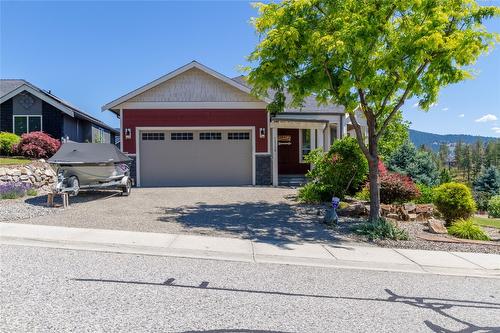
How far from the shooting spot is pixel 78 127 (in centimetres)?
2497

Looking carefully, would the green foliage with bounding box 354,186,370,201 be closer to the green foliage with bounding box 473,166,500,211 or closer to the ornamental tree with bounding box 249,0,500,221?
the ornamental tree with bounding box 249,0,500,221

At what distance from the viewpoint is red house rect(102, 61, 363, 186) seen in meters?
17.7

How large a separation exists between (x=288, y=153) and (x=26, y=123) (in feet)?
47.6

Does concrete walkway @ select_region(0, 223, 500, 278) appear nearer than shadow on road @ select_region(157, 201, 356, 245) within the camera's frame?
Yes

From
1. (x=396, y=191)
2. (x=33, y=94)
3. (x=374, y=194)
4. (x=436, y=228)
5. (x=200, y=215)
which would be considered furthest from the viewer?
(x=33, y=94)

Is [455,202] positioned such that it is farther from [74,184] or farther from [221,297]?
[74,184]

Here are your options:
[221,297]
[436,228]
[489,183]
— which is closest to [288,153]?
[436,228]

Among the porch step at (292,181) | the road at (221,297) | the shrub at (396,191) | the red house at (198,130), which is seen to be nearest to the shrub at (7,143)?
the red house at (198,130)

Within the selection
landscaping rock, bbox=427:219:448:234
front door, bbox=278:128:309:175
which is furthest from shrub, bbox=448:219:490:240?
front door, bbox=278:128:309:175

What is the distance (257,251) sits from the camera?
280 inches

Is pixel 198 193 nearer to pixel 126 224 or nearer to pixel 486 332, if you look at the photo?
pixel 126 224

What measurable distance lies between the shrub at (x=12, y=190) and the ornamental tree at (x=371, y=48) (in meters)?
8.69

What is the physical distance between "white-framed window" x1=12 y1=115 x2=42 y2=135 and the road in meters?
17.1

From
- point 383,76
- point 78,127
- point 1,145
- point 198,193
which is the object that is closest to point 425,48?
point 383,76
